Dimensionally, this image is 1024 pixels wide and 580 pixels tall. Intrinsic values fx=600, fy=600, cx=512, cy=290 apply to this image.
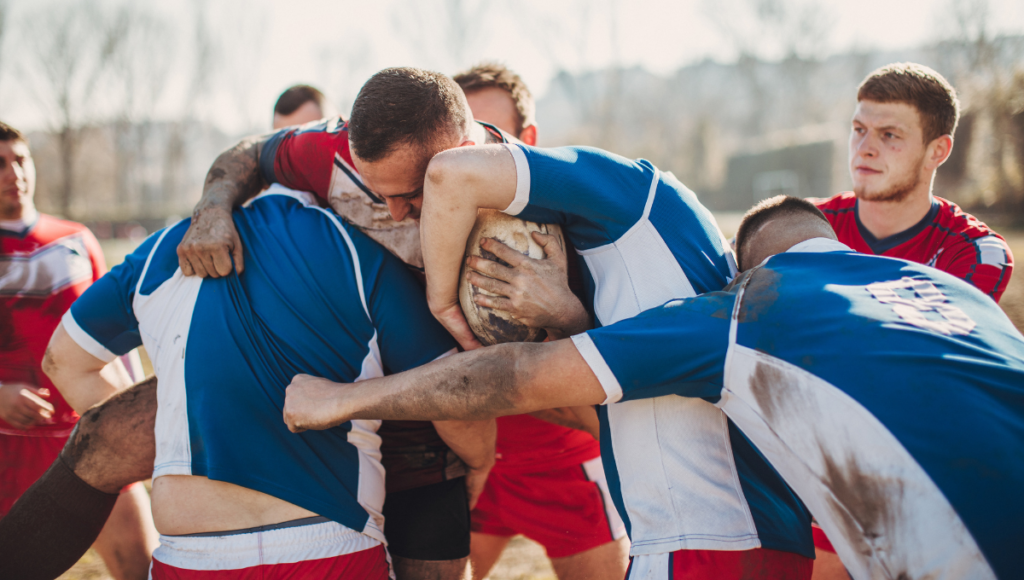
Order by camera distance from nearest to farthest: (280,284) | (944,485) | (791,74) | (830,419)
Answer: (944,485) → (830,419) → (280,284) → (791,74)

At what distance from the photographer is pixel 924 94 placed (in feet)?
10.6

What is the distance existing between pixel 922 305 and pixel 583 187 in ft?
3.02

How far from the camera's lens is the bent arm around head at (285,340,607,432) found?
64.7 inches

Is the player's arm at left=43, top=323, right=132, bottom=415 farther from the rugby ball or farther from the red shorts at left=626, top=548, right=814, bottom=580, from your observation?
the red shorts at left=626, top=548, right=814, bottom=580

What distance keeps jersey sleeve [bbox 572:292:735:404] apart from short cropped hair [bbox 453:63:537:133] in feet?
6.93

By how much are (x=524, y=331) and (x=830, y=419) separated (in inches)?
36.2

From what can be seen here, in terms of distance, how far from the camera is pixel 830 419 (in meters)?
1.40

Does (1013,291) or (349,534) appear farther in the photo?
(1013,291)

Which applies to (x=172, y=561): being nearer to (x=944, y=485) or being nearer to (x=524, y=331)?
(x=524, y=331)

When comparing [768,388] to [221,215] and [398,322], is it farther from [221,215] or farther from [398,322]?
[221,215]

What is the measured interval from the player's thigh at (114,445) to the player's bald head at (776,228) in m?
2.16

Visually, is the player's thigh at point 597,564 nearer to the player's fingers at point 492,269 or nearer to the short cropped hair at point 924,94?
the player's fingers at point 492,269

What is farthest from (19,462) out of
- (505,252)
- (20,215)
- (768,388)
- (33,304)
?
(768,388)

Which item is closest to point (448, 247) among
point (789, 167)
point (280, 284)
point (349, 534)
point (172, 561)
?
point (280, 284)
